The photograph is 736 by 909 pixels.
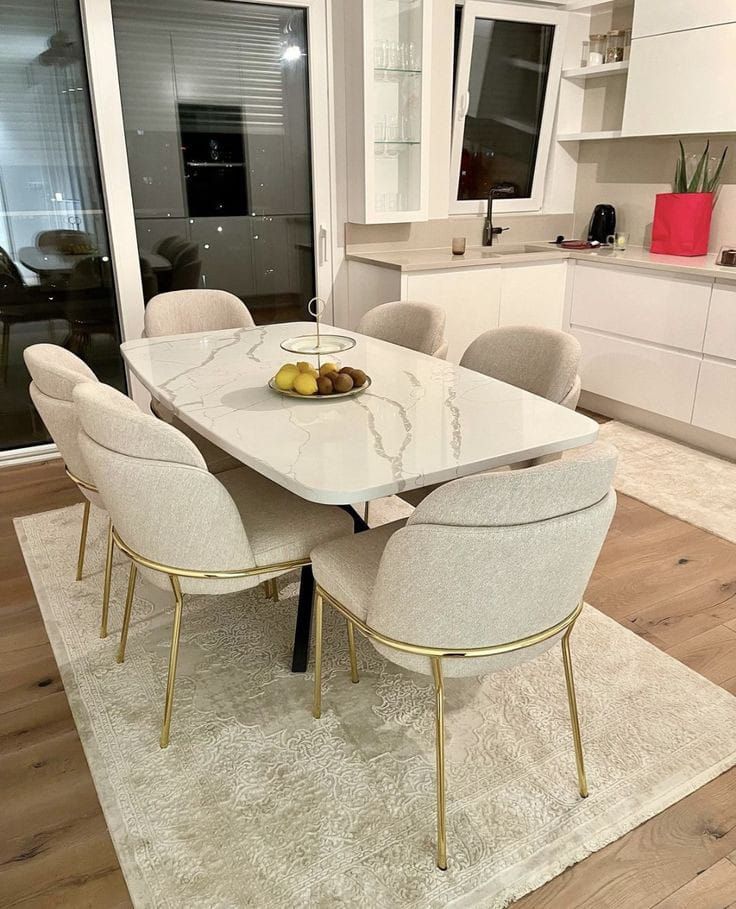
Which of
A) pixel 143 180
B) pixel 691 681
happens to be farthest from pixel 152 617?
pixel 143 180

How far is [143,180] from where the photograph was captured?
3.69 metres

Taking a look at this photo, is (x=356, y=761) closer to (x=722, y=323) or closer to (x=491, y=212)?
(x=722, y=323)

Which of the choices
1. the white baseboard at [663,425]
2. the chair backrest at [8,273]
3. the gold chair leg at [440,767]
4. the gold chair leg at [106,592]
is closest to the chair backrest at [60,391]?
the gold chair leg at [106,592]

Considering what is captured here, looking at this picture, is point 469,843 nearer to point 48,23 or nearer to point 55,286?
point 55,286

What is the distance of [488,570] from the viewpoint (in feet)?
4.29

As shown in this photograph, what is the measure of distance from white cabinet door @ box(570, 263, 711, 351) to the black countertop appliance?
0.44 metres

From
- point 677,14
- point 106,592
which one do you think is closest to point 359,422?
point 106,592

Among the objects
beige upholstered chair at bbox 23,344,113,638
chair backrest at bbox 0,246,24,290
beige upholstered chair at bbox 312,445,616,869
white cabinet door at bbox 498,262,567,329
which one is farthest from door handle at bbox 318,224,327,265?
beige upholstered chair at bbox 312,445,616,869

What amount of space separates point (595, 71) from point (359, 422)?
3.45 meters

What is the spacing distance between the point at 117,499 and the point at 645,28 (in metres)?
3.68

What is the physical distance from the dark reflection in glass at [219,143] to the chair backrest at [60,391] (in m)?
1.84

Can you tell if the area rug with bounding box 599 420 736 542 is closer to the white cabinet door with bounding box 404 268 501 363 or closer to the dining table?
the white cabinet door with bounding box 404 268 501 363

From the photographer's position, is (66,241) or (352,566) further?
(66,241)

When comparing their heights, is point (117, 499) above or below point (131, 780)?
above
